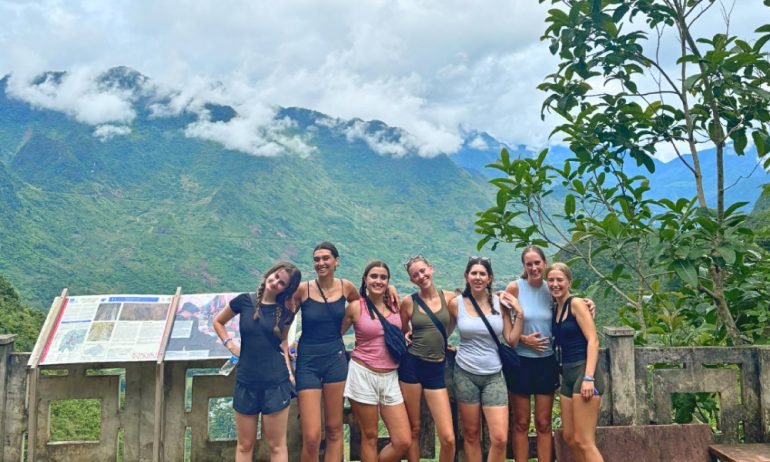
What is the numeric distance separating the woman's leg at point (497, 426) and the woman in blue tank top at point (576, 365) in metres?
0.41

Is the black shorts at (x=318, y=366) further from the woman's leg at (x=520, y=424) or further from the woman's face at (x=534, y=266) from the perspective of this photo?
the woman's face at (x=534, y=266)

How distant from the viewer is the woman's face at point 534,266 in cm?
384

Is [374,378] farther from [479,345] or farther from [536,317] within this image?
[536,317]

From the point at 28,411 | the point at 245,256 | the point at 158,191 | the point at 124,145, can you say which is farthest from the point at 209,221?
the point at 28,411

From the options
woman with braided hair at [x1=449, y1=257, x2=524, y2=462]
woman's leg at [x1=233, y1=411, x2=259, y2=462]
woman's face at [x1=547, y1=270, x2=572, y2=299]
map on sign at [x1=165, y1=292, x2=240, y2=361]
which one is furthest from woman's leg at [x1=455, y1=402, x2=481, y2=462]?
map on sign at [x1=165, y1=292, x2=240, y2=361]

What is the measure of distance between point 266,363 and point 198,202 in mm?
122541

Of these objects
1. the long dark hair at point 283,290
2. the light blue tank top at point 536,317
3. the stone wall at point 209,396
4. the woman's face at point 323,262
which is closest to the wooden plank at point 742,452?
the stone wall at point 209,396

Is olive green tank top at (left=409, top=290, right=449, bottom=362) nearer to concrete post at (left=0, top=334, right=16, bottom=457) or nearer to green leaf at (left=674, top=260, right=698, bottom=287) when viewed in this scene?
green leaf at (left=674, top=260, right=698, bottom=287)

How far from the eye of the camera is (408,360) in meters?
3.82

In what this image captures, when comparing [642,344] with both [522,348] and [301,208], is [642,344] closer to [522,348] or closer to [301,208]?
[522,348]

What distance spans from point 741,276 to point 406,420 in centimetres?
276

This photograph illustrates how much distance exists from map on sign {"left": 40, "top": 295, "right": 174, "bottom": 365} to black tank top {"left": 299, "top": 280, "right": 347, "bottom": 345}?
1.19 metres

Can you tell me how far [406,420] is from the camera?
12.4 ft

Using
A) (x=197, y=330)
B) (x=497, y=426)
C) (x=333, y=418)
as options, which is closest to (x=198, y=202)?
(x=197, y=330)
